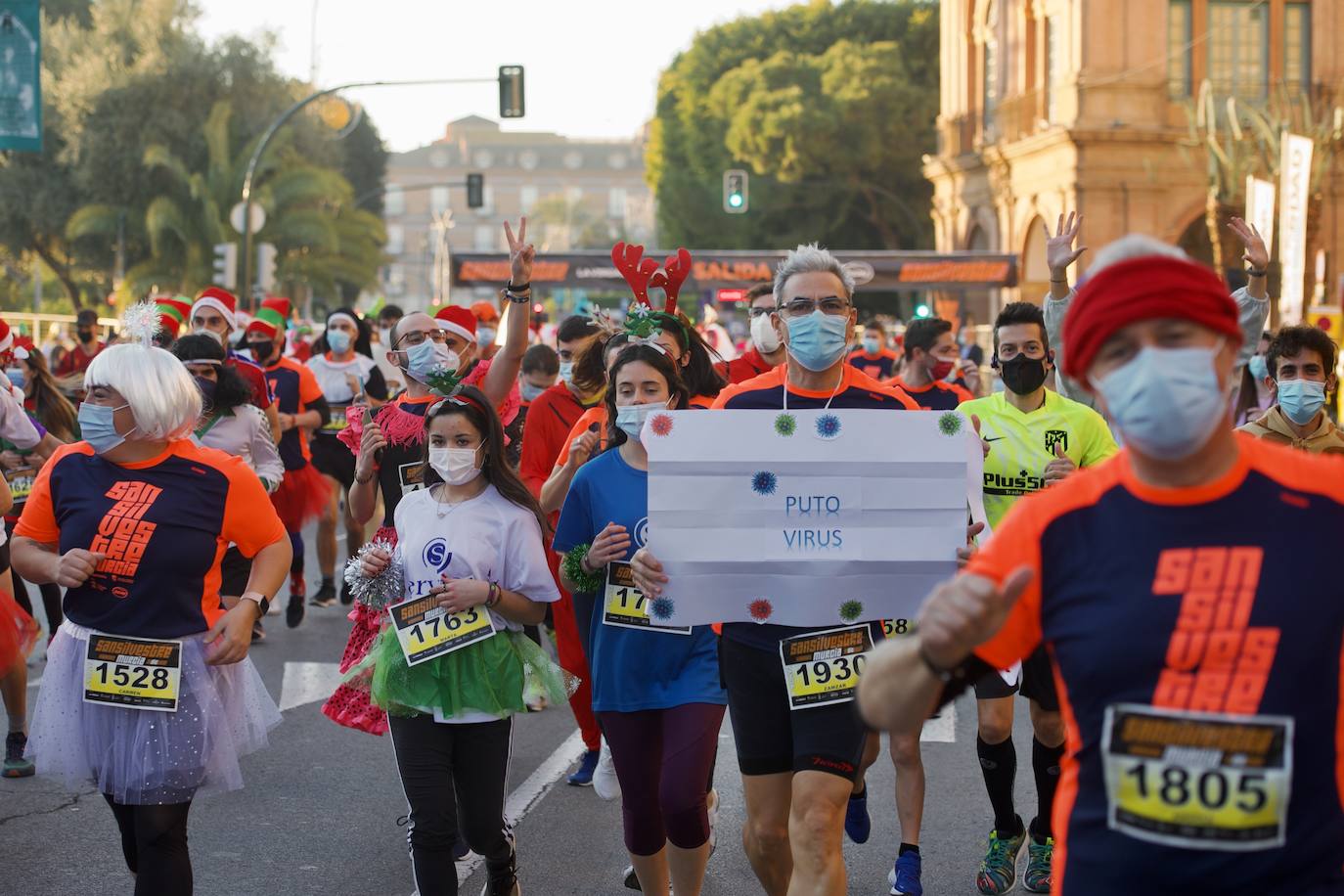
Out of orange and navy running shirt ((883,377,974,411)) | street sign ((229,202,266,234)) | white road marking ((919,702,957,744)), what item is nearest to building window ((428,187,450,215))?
street sign ((229,202,266,234))

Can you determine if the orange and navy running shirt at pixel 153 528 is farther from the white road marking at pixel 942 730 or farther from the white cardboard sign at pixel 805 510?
the white road marking at pixel 942 730

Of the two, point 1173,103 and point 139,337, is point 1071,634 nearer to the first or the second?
point 139,337

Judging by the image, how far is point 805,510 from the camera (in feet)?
15.8

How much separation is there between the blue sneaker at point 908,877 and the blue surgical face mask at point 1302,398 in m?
2.21

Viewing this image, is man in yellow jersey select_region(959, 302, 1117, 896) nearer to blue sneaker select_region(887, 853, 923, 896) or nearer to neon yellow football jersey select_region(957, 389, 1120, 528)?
neon yellow football jersey select_region(957, 389, 1120, 528)

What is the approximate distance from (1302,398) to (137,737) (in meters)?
4.31

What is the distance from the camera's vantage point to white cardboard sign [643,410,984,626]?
478 cm

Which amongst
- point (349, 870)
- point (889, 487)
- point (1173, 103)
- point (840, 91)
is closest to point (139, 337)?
point (349, 870)

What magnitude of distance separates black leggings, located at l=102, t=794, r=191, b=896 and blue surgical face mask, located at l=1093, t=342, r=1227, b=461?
126 inches

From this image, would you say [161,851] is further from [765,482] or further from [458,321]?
[458,321]

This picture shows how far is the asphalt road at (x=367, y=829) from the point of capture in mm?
6375

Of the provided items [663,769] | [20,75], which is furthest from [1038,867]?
[20,75]

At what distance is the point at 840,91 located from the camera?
58875 mm

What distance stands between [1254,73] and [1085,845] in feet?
144
